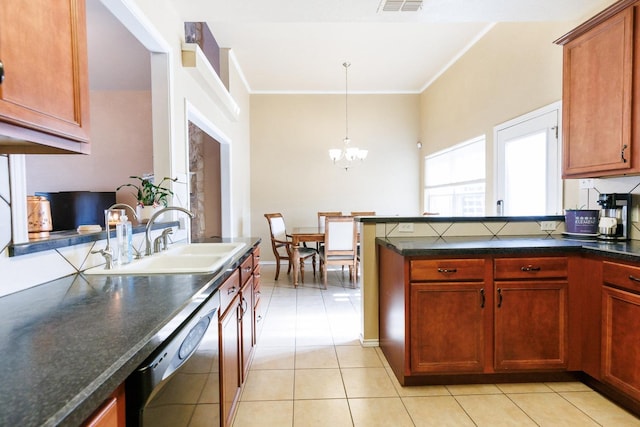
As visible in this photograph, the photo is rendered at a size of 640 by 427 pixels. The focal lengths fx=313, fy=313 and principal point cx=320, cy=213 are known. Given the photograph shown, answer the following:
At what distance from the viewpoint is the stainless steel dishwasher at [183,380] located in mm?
690

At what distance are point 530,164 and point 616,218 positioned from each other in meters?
1.13

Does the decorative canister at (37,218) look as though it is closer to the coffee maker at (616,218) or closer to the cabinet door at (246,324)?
the cabinet door at (246,324)

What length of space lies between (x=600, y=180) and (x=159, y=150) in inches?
130

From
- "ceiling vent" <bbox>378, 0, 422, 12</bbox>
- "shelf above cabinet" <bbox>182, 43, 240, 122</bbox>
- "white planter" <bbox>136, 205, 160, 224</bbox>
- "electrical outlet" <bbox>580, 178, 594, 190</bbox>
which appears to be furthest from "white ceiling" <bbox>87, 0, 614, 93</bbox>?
"white planter" <bbox>136, 205, 160, 224</bbox>

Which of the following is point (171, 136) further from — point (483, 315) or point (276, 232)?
point (276, 232)

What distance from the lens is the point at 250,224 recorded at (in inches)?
229

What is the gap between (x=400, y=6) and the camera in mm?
2369

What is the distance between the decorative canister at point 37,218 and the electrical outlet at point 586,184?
340 centimetres

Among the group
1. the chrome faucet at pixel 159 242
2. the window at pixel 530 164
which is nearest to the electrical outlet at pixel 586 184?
the window at pixel 530 164

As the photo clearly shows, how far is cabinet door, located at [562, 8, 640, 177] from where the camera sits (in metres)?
1.86

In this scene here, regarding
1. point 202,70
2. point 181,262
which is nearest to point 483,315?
point 181,262

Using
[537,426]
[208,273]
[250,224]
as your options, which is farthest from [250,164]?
[537,426]

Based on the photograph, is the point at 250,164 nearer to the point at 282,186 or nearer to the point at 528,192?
the point at 282,186

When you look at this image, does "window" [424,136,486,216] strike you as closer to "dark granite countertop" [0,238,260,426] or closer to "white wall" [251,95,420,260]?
"white wall" [251,95,420,260]
